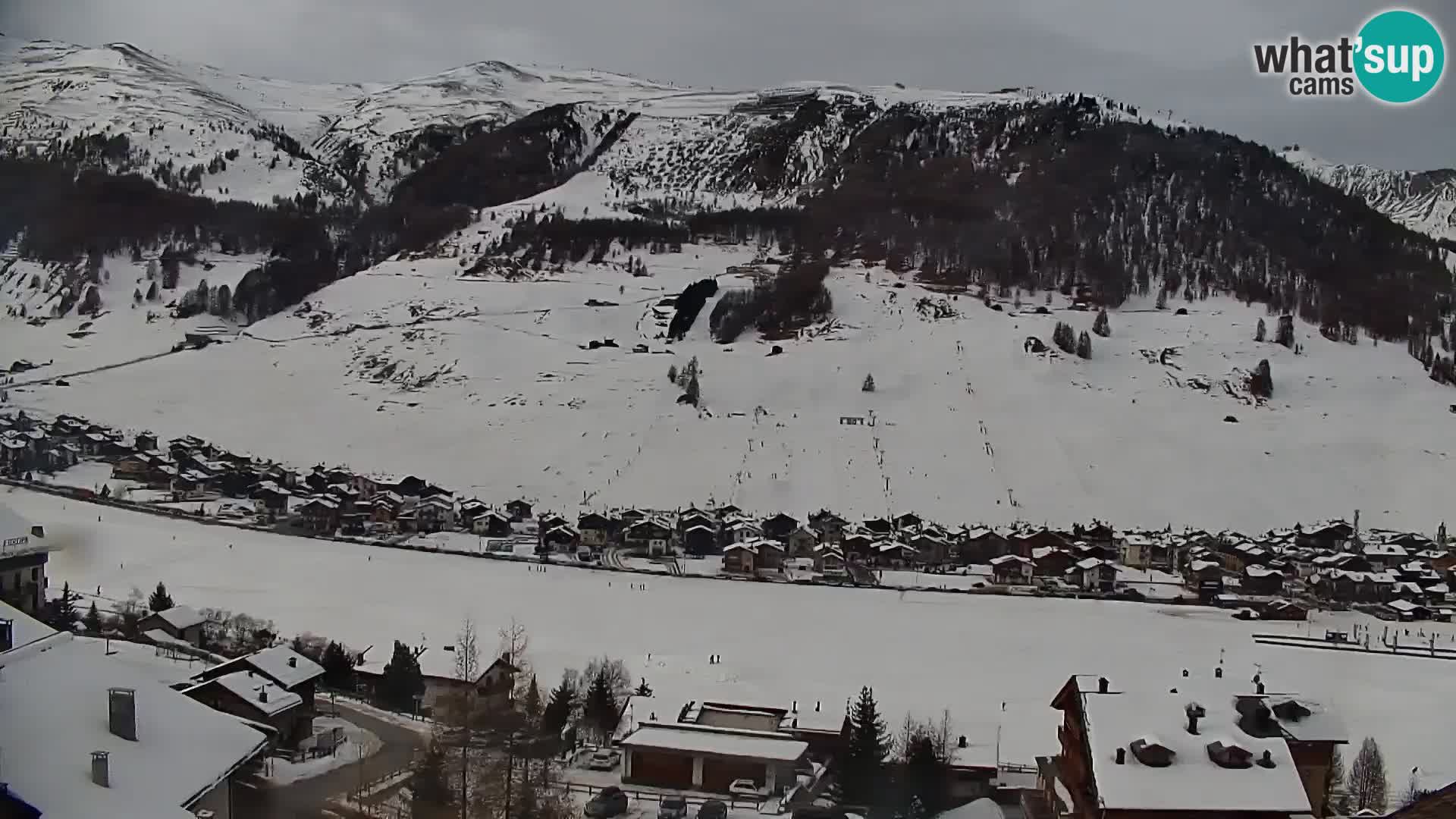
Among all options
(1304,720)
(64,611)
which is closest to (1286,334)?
(1304,720)

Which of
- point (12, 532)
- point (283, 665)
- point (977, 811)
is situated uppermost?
point (12, 532)

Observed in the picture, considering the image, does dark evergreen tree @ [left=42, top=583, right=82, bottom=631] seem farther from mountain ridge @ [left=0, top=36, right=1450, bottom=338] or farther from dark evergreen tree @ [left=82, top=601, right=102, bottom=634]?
mountain ridge @ [left=0, top=36, right=1450, bottom=338]

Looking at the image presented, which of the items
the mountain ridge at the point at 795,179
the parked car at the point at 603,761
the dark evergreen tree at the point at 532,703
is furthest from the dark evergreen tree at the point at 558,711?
the mountain ridge at the point at 795,179

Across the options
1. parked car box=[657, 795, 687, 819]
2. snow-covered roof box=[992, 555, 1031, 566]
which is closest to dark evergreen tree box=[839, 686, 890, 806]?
parked car box=[657, 795, 687, 819]

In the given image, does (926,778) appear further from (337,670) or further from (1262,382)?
(1262,382)

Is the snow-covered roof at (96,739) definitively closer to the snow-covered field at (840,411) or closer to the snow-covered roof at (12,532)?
the snow-covered roof at (12,532)

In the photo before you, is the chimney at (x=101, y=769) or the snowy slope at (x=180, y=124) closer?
the chimney at (x=101, y=769)
